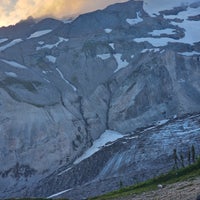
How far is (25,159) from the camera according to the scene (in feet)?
554

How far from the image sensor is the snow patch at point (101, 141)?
168 metres

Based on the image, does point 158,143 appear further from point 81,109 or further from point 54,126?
point 81,109

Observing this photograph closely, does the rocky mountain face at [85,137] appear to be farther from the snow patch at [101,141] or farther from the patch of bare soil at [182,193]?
the patch of bare soil at [182,193]

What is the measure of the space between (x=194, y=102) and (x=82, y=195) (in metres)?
72.6

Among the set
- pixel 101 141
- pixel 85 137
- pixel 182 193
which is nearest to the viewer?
pixel 182 193

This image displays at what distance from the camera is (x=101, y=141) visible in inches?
7165

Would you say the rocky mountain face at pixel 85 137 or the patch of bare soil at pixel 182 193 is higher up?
the patch of bare soil at pixel 182 193

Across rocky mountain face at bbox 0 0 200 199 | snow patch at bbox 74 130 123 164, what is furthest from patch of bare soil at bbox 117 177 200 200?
snow patch at bbox 74 130 123 164

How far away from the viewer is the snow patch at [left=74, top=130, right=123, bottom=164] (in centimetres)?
16795

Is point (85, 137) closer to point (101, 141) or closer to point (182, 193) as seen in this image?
point (101, 141)

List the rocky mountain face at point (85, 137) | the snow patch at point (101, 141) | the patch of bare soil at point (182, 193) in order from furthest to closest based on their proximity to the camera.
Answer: the snow patch at point (101, 141), the rocky mountain face at point (85, 137), the patch of bare soil at point (182, 193)

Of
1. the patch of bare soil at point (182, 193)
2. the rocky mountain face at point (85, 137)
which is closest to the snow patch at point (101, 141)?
the rocky mountain face at point (85, 137)

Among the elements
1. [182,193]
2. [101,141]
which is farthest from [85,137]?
[182,193]

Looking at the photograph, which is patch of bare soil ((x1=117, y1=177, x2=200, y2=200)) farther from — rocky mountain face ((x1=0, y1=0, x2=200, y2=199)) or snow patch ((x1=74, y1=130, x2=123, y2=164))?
snow patch ((x1=74, y1=130, x2=123, y2=164))
